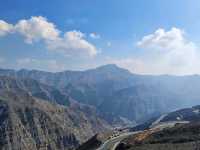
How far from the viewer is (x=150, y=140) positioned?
308ft

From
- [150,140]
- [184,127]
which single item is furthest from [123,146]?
[184,127]

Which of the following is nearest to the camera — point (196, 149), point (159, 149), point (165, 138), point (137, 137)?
point (196, 149)

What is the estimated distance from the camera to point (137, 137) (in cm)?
10075

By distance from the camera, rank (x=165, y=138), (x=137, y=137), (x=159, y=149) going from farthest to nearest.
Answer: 1. (x=137, y=137)
2. (x=165, y=138)
3. (x=159, y=149)

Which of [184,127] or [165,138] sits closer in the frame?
[165,138]

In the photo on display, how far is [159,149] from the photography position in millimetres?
77688

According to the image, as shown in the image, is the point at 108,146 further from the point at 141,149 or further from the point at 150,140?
the point at 141,149

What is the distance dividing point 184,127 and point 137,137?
47.6 ft

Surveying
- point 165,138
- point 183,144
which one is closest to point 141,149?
point 183,144

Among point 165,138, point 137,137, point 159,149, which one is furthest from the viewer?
point 137,137

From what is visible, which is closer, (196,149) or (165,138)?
(196,149)

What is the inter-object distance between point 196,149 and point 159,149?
8.86 metres

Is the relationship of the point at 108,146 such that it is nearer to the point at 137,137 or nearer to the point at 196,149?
the point at 137,137

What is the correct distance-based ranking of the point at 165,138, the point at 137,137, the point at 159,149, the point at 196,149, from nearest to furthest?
the point at 196,149, the point at 159,149, the point at 165,138, the point at 137,137
